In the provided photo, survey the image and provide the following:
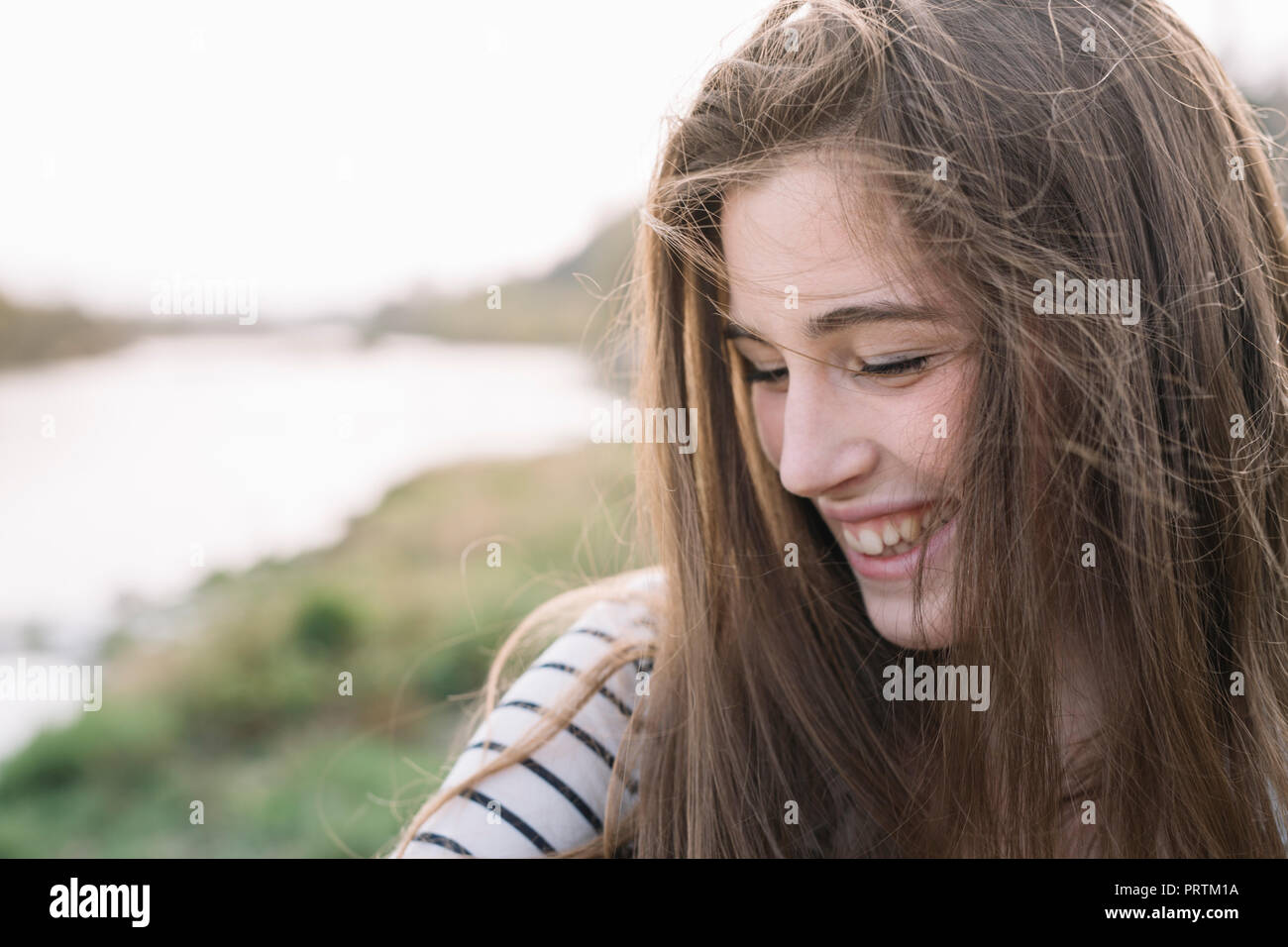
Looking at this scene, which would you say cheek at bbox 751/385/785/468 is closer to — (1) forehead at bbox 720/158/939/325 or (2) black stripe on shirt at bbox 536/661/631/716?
(1) forehead at bbox 720/158/939/325

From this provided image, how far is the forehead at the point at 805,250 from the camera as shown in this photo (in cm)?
119

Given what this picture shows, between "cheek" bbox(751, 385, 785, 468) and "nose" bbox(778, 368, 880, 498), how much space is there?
12cm

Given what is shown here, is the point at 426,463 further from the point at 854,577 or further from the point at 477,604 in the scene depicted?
the point at 854,577

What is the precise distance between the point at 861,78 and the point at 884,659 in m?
0.86

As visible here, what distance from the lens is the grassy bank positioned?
3123mm

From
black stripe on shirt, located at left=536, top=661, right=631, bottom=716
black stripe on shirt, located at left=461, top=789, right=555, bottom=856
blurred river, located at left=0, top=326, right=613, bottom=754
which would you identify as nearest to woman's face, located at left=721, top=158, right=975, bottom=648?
black stripe on shirt, located at left=536, top=661, right=631, bottom=716

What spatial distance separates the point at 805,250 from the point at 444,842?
35.6 inches

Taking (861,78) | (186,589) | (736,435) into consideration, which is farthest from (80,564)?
(861,78)

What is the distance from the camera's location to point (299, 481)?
555 cm

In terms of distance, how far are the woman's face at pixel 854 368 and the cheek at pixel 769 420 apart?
0.03 metres

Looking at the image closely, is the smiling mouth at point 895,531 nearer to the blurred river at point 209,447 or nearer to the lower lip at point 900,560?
the lower lip at point 900,560

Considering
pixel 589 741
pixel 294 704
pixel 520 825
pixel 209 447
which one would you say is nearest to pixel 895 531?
pixel 589 741

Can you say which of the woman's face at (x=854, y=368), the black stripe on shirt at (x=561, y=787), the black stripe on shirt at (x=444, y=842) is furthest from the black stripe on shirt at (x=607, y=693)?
the woman's face at (x=854, y=368)

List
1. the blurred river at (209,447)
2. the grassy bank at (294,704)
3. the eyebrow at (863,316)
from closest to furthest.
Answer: the eyebrow at (863,316) → the grassy bank at (294,704) → the blurred river at (209,447)
